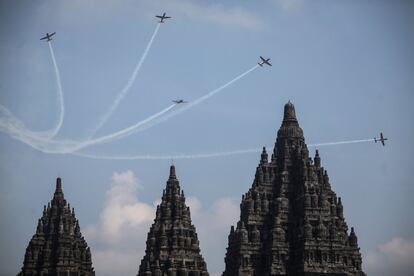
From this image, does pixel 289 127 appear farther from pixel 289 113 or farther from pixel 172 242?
pixel 172 242

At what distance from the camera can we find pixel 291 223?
463 ft

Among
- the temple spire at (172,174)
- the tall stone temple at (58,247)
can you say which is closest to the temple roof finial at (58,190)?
the tall stone temple at (58,247)

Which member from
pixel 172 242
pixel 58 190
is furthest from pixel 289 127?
pixel 58 190

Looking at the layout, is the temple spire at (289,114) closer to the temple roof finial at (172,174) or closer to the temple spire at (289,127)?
the temple spire at (289,127)

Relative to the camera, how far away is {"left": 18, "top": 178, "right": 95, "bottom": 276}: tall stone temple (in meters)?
145

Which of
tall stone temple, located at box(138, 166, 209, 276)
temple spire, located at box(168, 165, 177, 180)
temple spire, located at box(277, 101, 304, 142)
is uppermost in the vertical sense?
temple spire, located at box(277, 101, 304, 142)

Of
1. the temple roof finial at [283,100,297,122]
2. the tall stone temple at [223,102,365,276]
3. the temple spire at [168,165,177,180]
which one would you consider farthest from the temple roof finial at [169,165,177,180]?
the temple roof finial at [283,100,297,122]

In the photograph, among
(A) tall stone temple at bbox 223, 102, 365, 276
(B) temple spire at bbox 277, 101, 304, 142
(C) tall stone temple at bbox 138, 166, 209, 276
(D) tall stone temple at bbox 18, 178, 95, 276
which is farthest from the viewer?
(B) temple spire at bbox 277, 101, 304, 142

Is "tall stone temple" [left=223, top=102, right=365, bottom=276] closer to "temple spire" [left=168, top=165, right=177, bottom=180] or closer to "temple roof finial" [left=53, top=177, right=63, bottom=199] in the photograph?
"temple spire" [left=168, top=165, right=177, bottom=180]

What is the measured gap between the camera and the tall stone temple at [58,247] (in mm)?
144750

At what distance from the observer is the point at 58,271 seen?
143000mm

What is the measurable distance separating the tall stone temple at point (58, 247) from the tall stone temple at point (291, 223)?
2480 cm

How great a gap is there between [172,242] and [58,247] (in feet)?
77.3

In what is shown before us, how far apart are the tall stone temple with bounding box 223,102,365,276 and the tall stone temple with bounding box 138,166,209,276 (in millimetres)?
7968
